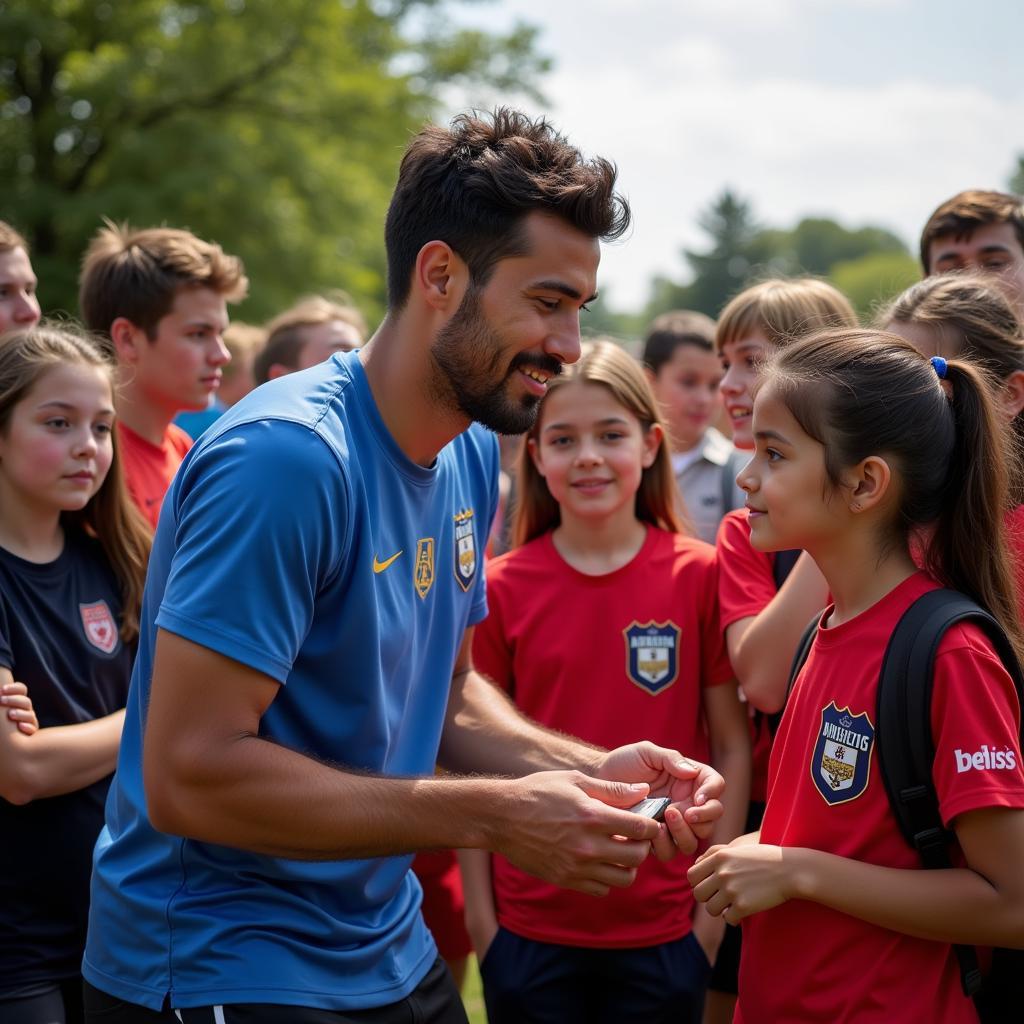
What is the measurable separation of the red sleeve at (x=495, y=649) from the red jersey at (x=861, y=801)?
149 centimetres

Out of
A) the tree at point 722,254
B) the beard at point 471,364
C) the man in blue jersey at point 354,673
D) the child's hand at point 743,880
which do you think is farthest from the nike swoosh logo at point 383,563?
the tree at point 722,254

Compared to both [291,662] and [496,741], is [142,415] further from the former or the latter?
[291,662]

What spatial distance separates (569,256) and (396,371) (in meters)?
0.52

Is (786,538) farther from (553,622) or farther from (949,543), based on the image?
(553,622)

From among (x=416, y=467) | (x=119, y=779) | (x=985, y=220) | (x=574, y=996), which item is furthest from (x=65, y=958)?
(x=985, y=220)

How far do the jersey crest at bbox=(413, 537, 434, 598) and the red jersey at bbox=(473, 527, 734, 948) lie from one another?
1.27 m

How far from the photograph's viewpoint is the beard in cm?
279

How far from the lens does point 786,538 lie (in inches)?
114

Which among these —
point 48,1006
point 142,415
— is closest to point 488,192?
point 48,1006

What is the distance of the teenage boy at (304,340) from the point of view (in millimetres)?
6453

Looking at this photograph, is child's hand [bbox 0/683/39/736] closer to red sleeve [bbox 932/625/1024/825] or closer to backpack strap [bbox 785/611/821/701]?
backpack strap [bbox 785/611/821/701]

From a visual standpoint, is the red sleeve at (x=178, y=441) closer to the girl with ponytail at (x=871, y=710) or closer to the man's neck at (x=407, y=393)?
the man's neck at (x=407, y=393)

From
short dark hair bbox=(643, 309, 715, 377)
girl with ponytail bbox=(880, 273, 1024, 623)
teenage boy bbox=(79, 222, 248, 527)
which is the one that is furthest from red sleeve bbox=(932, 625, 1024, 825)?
short dark hair bbox=(643, 309, 715, 377)

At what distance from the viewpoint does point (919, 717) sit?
255 centimetres
